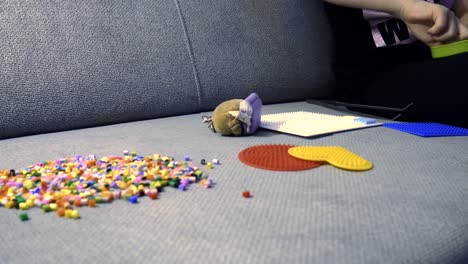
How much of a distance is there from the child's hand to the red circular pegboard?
58 centimetres

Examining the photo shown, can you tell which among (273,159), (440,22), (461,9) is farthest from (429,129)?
(461,9)

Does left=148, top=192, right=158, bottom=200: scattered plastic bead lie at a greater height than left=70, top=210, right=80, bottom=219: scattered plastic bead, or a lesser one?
lesser

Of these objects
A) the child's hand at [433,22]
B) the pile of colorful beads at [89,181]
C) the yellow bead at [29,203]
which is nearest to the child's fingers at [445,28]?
the child's hand at [433,22]

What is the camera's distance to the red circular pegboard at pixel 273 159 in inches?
Answer: 25.0

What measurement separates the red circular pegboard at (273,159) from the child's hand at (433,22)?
0.58 metres

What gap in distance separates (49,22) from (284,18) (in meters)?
0.76

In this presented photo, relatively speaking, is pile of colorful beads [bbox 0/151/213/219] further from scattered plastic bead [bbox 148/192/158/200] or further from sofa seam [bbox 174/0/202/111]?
sofa seam [bbox 174/0/202/111]

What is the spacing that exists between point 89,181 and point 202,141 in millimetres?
294

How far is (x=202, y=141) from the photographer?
0.80 meters

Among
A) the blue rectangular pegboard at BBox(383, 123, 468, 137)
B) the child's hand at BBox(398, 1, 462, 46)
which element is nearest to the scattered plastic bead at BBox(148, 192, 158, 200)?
the blue rectangular pegboard at BBox(383, 123, 468, 137)

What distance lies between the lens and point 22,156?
70 cm

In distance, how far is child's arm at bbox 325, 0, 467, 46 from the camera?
40.1 inches

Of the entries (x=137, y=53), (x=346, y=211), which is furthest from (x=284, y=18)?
(x=346, y=211)

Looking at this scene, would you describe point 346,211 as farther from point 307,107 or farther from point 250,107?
point 307,107
